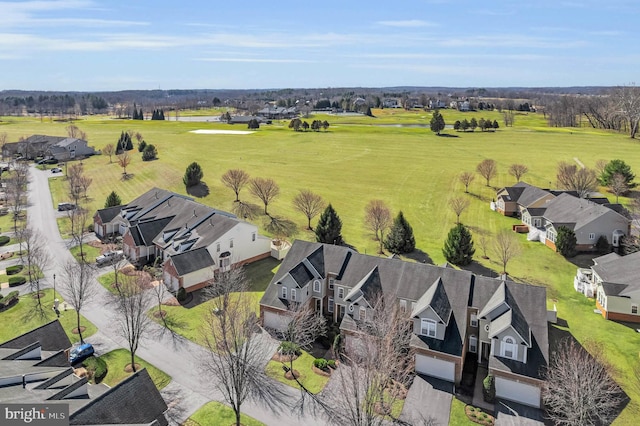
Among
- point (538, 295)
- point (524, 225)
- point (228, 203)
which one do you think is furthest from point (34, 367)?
point (524, 225)

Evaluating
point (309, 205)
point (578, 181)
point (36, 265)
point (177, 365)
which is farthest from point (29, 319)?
point (578, 181)

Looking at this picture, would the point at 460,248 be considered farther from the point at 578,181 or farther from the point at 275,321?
the point at 578,181

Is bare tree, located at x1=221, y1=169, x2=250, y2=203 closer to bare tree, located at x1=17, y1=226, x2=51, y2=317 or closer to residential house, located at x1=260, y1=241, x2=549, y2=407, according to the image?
bare tree, located at x1=17, y1=226, x2=51, y2=317

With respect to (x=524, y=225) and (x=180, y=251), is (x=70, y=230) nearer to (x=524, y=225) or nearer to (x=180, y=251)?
(x=180, y=251)

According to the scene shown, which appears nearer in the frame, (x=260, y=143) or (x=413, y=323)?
(x=413, y=323)

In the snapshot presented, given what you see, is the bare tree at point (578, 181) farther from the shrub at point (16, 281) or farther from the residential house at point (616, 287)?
the shrub at point (16, 281)

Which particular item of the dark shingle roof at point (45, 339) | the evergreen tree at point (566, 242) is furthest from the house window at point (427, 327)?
the evergreen tree at point (566, 242)
